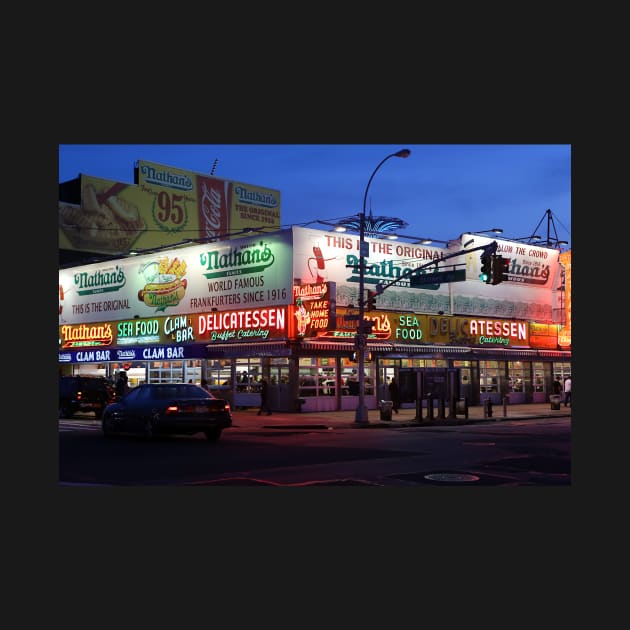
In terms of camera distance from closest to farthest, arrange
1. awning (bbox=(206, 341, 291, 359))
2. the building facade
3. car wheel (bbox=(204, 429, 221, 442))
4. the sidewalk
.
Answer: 1. car wheel (bbox=(204, 429, 221, 442))
2. the sidewalk
3. awning (bbox=(206, 341, 291, 359))
4. the building facade

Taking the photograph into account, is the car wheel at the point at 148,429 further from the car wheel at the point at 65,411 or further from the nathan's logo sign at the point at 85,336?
the nathan's logo sign at the point at 85,336

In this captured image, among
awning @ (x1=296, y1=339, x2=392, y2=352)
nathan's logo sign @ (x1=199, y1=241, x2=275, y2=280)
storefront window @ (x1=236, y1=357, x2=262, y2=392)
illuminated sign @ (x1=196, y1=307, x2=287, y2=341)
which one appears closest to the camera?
awning @ (x1=296, y1=339, x2=392, y2=352)

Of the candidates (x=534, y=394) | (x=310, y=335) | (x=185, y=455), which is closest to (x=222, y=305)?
(x=310, y=335)

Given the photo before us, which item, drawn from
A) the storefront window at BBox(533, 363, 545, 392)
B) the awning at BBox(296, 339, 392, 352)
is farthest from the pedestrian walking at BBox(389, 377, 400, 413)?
the storefront window at BBox(533, 363, 545, 392)

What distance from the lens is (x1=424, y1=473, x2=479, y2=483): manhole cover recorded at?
14.1 m

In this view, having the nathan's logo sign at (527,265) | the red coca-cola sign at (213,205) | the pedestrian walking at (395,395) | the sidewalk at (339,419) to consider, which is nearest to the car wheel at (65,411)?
the sidewalk at (339,419)

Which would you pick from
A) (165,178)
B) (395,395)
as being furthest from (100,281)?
(165,178)

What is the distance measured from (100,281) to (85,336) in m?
3.67

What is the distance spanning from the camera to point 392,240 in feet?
144

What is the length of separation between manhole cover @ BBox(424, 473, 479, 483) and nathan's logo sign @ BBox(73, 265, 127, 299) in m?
37.8

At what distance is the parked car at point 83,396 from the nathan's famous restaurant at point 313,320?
7.96 meters

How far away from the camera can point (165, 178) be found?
76.0 m

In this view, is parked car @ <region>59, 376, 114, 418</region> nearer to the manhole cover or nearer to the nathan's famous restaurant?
the nathan's famous restaurant

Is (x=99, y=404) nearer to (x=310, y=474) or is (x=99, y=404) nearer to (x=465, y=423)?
(x=465, y=423)
